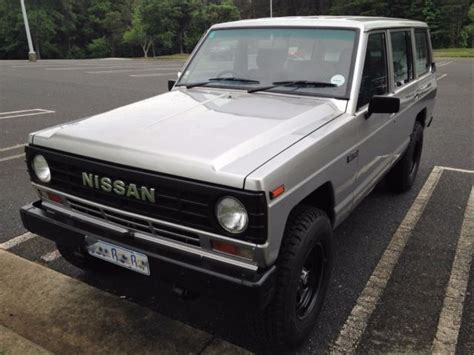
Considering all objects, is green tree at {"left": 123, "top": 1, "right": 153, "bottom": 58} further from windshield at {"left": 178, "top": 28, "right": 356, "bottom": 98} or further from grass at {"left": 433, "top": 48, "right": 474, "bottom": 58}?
windshield at {"left": 178, "top": 28, "right": 356, "bottom": 98}

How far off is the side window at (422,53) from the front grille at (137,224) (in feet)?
11.6

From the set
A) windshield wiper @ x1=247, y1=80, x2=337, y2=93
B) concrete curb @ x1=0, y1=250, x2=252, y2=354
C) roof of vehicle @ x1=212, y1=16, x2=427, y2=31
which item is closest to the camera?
concrete curb @ x1=0, y1=250, x2=252, y2=354

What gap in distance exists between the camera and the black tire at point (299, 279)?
227 cm

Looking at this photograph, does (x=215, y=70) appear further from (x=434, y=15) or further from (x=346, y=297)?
(x=434, y=15)

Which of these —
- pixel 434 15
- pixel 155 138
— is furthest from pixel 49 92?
pixel 434 15

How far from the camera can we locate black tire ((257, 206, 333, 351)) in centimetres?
227

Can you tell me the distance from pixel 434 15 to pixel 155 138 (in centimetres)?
5410

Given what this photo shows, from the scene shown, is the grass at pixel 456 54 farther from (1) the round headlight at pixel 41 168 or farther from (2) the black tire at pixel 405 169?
(1) the round headlight at pixel 41 168

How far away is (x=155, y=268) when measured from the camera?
7.55 feet

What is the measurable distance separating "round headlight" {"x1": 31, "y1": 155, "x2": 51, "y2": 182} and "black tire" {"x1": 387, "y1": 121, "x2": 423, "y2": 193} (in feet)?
11.5

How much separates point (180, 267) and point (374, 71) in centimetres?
225

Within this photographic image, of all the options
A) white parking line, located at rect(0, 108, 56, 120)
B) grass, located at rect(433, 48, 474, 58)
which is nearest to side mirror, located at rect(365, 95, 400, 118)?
white parking line, located at rect(0, 108, 56, 120)

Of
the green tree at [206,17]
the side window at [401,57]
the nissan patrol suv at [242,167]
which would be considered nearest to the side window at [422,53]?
the side window at [401,57]

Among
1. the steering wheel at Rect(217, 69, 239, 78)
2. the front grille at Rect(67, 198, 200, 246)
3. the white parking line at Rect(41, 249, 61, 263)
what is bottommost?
the white parking line at Rect(41, 249, 61, 263)
